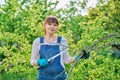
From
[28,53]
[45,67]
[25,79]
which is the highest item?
[45,67]

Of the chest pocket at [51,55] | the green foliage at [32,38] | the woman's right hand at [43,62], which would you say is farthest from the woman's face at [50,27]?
the green foliage at [32,38]

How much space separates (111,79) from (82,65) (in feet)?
1.79

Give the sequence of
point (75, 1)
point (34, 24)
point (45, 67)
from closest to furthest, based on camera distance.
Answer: point (45, 67)
point (34, 24)
point (75, 1)

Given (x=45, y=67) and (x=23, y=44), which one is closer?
(x=45, y=67)

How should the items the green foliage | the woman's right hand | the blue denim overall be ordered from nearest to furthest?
the woman's right hand < the blue denim overall < the green foliage

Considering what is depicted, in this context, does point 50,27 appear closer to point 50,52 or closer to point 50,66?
point 50,52

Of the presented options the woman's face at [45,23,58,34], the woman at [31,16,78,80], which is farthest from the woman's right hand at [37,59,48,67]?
the woman's face at [45,23,58,34]

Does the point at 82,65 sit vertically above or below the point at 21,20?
below

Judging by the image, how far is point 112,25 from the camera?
12.4 metres

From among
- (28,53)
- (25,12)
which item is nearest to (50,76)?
(28,53)

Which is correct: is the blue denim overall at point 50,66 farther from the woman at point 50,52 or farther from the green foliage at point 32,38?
the green foliage at point 32,38

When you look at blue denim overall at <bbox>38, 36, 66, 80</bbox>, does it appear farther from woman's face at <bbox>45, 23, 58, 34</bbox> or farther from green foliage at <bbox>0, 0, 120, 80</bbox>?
green foliage at <bbox>0, 0, 120, 80</bbox>

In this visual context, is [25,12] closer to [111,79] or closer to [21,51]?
[21,51]

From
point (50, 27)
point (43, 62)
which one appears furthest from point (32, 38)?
point (43, 62)
